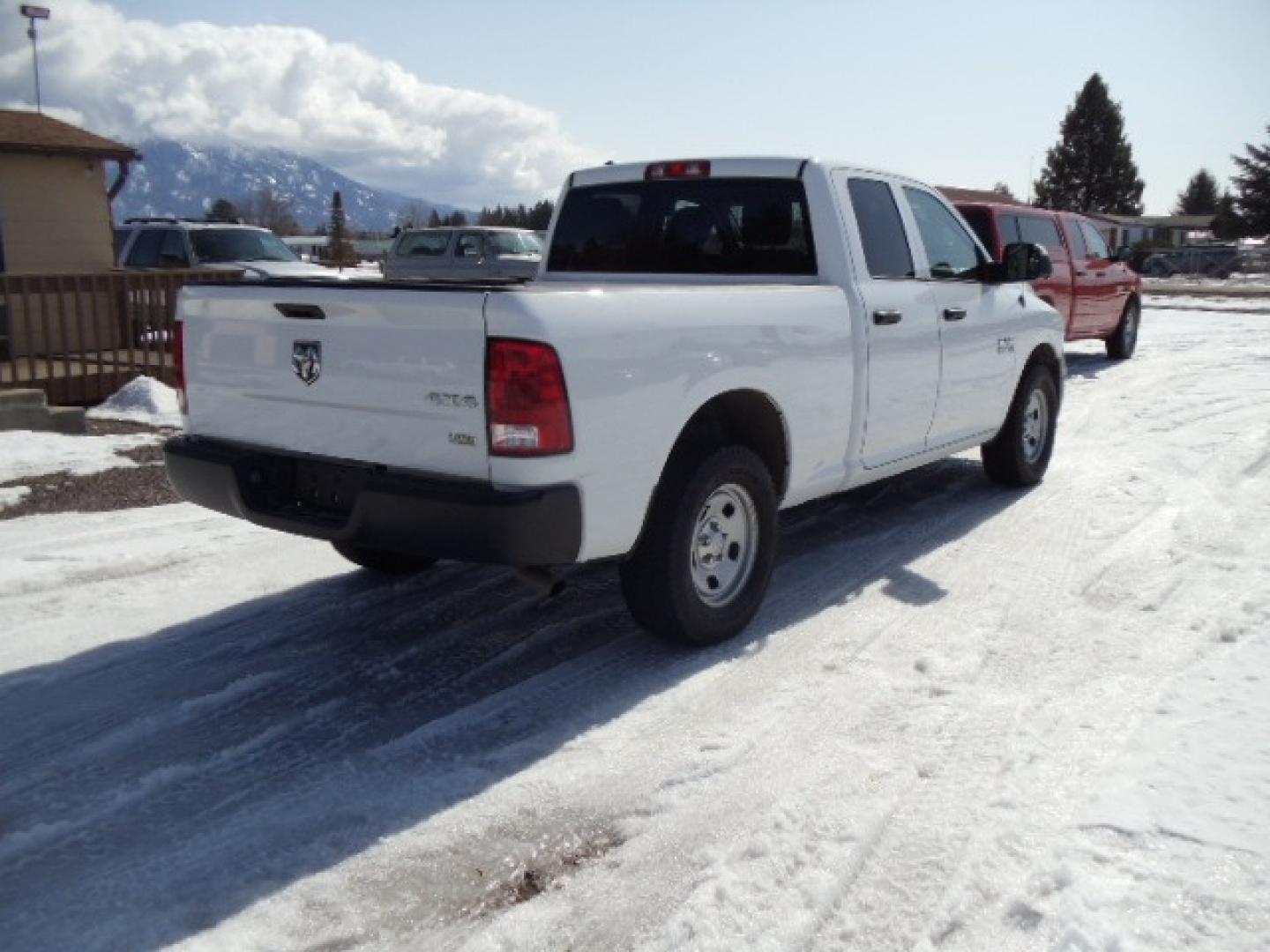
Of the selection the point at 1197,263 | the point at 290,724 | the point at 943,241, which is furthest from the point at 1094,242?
the point at 1197,263

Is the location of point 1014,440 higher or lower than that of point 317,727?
higher

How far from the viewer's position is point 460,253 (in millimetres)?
20531

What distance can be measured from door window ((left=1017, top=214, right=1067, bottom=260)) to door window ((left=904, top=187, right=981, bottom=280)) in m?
6.29

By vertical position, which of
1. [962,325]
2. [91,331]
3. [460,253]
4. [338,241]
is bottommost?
[91,331]

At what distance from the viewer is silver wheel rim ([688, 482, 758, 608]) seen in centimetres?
413

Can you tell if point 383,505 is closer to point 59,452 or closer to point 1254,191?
point 59,452

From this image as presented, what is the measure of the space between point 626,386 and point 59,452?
19.2 feet

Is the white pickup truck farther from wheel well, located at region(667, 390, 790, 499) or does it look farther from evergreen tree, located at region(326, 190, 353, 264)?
evergreen tree, located at region(326, 190, 353, 264)

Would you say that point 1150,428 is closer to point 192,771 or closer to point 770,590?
point 770,590

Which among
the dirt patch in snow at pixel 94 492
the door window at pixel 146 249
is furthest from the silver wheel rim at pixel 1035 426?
the door window at pixel 146 249

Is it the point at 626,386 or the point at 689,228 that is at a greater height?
the point at 689,228

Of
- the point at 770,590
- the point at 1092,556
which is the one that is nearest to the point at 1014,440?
the point at 1092,556

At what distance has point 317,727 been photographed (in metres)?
3.53

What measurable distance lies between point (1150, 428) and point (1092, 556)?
4259mm
